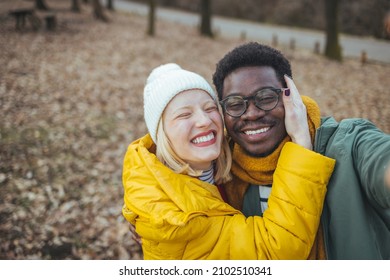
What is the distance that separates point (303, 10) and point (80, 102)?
747 inches

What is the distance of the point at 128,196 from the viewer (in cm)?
190

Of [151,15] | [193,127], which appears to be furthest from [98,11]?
[193,127]

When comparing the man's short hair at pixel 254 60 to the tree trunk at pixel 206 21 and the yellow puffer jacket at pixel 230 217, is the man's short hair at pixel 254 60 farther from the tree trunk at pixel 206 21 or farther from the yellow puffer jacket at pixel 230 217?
the tree trunk at pixel 206 21

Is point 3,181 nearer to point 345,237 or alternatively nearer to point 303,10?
point 345,237

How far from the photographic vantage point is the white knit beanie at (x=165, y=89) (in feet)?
6.76

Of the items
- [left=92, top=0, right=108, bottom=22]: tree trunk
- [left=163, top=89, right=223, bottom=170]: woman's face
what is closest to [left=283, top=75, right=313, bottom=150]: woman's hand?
[left=163, top=89, right=223, bottom=170]: woman's face

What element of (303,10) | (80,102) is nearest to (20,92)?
(80,102)

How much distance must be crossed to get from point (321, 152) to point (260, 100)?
453 mm

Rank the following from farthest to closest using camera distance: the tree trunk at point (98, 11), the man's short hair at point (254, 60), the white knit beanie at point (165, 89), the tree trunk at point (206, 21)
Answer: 1. the tree trunk at point (98, 11)
2. the tree trunk at point (206, 21)
3. the white knit beanie at point (165, 89)
4. the man's short hair at point (254, 60)

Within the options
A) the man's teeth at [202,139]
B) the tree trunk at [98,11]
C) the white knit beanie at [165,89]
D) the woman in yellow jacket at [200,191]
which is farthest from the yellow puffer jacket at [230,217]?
the tree trunk at [98,11]

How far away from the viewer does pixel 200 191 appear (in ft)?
6.26

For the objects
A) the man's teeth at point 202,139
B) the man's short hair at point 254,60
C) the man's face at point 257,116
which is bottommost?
the man's teeth at point 202,139

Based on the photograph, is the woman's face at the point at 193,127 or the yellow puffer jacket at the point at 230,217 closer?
the yellow puffer jacket at the point at 230,217

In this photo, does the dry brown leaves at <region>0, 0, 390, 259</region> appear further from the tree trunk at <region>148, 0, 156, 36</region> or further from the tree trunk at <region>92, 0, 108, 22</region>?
the tree trunk at <region>92, 0, 108, 22</region>
